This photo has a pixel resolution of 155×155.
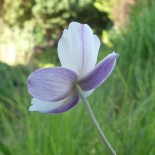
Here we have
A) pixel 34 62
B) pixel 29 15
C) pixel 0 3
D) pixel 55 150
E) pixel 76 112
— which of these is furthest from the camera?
pixel 29 15

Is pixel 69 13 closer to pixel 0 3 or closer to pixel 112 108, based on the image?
pixel 0 3

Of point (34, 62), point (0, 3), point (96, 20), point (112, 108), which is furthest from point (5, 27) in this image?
point (112, 108)

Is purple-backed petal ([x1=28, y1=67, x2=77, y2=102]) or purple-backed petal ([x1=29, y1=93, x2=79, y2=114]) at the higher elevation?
purple-backed petal ([x1=28, y1=67, x2=77, y2=102])

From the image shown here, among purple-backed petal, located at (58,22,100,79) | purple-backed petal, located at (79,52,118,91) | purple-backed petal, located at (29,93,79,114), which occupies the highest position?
purple-backed petal, located at (58,22,100,79)

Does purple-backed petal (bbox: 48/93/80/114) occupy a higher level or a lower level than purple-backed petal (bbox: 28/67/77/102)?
lower
